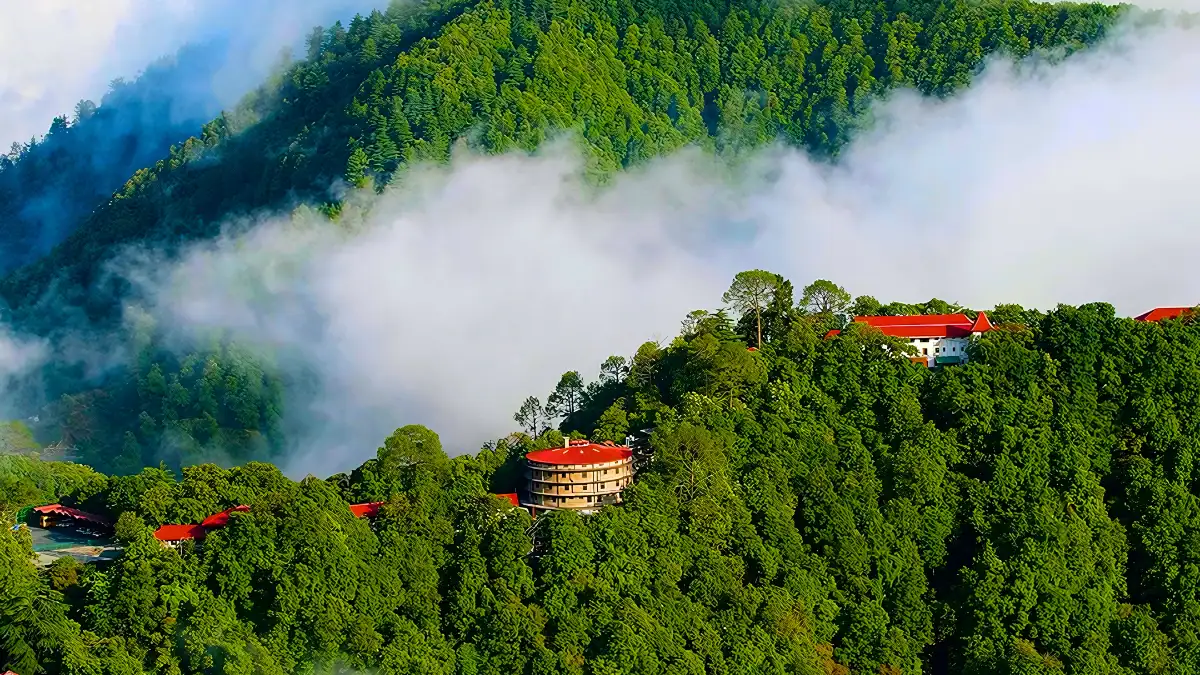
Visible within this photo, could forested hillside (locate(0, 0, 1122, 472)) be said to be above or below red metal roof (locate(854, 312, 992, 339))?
above

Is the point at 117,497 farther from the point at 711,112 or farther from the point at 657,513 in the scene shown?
the point at 711,112

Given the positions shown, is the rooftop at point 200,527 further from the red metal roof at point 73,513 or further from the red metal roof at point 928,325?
the red metal roof at point 928,325

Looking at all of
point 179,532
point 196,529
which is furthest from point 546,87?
point 179,532

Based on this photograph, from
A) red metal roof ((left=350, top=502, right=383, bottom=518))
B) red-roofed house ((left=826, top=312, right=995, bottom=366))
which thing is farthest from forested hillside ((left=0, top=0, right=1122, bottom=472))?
red-roofed house ((left=826, top=312, right=995, bottom=366))

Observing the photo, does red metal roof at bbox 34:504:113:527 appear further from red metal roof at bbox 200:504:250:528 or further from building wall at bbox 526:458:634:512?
building wall at bbox 526:458:634:512

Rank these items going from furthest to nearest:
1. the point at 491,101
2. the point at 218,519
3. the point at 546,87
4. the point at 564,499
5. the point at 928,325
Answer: the point at 546,87 < the point at 491,101 < the point at 928,325 < the point at 564,499 < the point at 218,519

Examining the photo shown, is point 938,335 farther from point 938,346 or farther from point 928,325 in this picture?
point 928,325

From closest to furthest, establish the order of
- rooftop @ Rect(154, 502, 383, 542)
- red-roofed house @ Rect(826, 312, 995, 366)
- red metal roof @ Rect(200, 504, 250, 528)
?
rooftop @ Rect(154, 502, 383, 542) < red metal roof @ Rect(200, 504, 250, 528) < red-roofed house @ Rect(826, 312, 995, 366)

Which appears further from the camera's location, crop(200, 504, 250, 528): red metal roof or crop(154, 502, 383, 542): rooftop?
crop(200, 504, 250, 528): red metal roof
